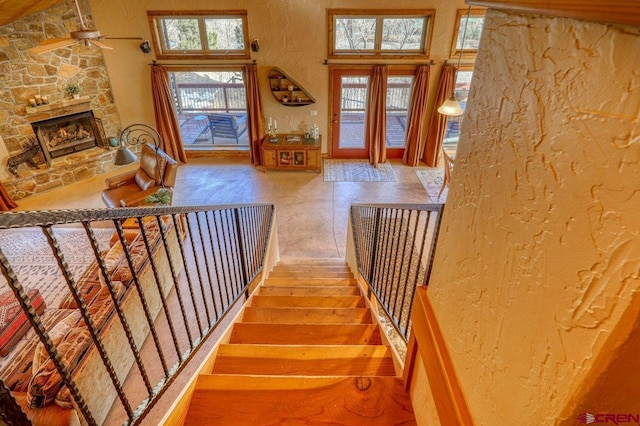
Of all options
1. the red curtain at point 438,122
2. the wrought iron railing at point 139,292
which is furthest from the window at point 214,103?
the red curtain at point 438,122

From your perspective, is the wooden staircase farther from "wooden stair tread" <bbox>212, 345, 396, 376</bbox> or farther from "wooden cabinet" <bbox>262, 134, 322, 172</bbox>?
"wooden cabinet" <bbox>262, 134, 322, 172</bbox>

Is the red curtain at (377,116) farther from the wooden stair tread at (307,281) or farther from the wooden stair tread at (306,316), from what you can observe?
the wooden stair tread at (306,316)

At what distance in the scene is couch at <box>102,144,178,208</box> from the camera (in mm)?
5079

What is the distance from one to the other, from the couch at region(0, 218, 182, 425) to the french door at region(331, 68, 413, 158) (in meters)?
4.60

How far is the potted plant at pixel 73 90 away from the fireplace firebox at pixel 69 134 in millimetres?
326

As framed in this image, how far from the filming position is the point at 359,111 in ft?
23.1

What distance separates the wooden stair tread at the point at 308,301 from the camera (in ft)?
9.09

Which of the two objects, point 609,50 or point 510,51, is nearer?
point 609,50

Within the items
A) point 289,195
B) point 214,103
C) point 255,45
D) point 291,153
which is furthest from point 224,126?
point 289,195

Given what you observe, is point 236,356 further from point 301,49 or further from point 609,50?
point 301,49

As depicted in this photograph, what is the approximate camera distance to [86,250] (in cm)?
462

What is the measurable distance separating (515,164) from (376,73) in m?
6.32

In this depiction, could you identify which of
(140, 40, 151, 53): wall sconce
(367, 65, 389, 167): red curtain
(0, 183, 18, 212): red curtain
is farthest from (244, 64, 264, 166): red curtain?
(0, 183, 18, 212): red curtain

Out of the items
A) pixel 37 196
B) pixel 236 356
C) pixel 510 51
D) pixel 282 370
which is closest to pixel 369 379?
pixel 282 370
